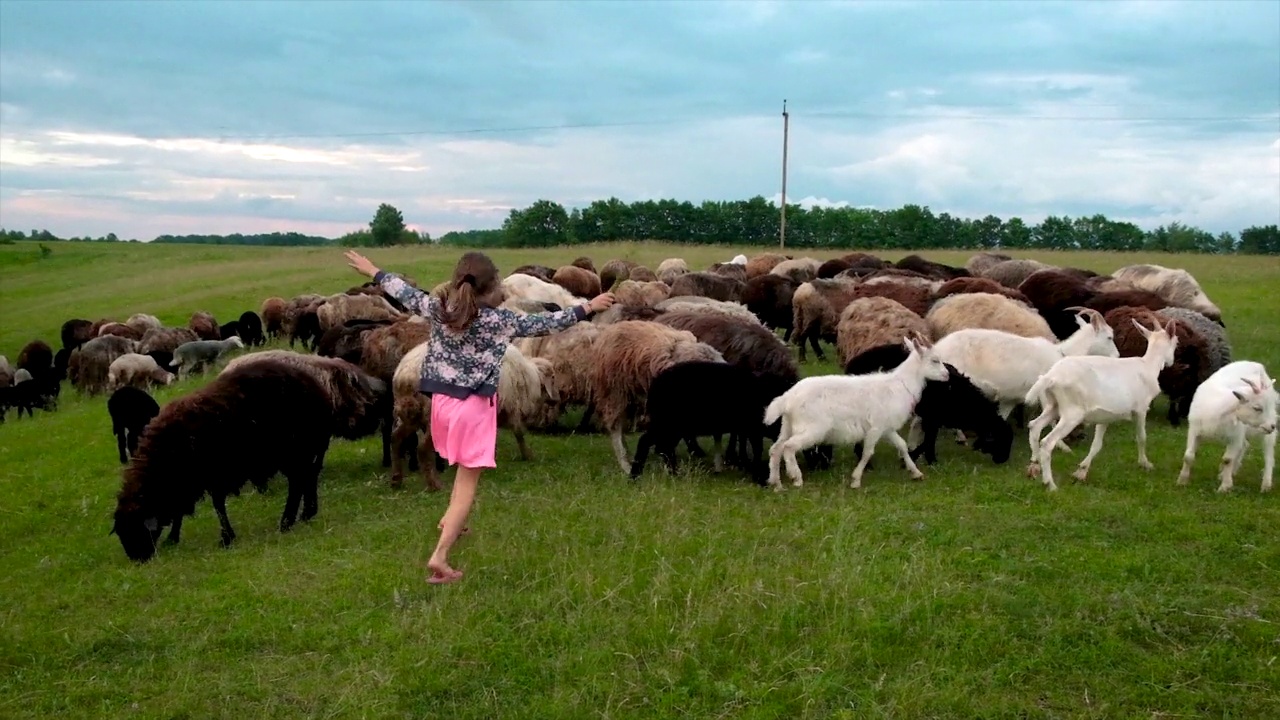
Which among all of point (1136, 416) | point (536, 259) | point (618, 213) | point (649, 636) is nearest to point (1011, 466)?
point (1136, 416)

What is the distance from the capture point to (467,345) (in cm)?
636

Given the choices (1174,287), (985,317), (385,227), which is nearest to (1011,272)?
(1174,287)

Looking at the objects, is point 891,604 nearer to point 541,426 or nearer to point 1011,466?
point 1011,466

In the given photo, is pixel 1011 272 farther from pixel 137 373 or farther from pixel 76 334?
pixel 76 334

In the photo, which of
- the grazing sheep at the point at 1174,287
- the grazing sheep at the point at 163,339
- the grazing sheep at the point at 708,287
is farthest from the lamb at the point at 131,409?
the grazing sheep at the point at 1174,287

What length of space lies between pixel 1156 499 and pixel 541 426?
6.68 metres

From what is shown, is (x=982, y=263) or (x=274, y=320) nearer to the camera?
(x=982, y=263)

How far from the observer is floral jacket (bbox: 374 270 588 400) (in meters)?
6.31

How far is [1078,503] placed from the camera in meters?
7.75

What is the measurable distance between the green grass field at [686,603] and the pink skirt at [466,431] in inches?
30.8

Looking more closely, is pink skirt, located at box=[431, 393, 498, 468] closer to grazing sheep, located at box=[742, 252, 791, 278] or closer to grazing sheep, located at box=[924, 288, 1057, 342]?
grazing sheep, located at box=[924, 288, 1057, 342]

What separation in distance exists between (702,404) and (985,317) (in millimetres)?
5255

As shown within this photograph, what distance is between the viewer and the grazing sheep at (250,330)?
24609 mm

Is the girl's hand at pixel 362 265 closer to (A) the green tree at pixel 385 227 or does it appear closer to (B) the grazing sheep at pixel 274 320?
(B) the grazing sheep at pixel 274 320
